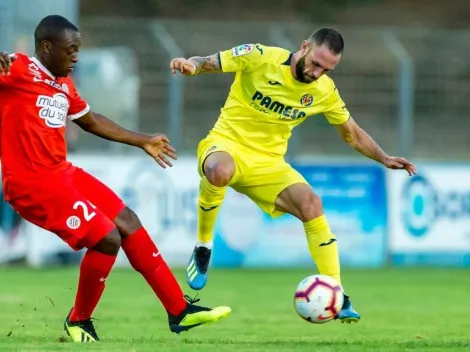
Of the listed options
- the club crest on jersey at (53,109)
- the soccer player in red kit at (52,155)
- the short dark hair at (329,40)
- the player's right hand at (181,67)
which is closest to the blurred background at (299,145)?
the short dark hair at (329,40)

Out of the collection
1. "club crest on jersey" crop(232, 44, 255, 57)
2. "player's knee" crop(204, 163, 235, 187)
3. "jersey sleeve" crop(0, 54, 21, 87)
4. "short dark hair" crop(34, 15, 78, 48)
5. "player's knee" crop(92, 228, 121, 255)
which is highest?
"club crest on jersey" crop(232, 44, 255, 57)

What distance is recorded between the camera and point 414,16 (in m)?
35.6

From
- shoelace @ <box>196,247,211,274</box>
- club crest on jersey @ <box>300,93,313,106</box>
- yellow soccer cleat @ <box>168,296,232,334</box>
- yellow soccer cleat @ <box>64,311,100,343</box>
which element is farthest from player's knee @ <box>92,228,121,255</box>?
club crest on jersey @ <box>300,93,313,106</box>

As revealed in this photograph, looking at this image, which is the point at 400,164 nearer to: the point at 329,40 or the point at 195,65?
the point at 329,40

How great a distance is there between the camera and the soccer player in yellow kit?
9602mm

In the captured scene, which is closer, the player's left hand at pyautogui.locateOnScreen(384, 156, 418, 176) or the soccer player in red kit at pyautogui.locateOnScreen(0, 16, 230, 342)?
the soccer player in red kit at pyautogui.locateOnScreen(0, 16, 230, 342)

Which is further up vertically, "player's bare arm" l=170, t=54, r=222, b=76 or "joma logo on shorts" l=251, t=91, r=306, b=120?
"player's bare arm" l=170, t=54, r=222, b=76

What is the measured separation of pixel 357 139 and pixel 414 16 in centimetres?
2624

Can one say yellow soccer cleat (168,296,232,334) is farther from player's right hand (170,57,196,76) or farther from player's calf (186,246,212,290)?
player's right hand (170,57,196,76)

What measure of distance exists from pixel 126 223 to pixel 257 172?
147cm

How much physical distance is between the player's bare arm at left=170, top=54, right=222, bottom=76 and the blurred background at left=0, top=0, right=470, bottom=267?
853 cm

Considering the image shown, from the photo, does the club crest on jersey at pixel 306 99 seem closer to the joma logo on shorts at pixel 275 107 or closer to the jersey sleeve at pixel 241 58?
the joma logo on shorts at pixel 275 107

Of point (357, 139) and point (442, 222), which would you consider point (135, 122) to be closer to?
point (442, 222)

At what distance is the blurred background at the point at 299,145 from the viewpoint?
18.0 meters
